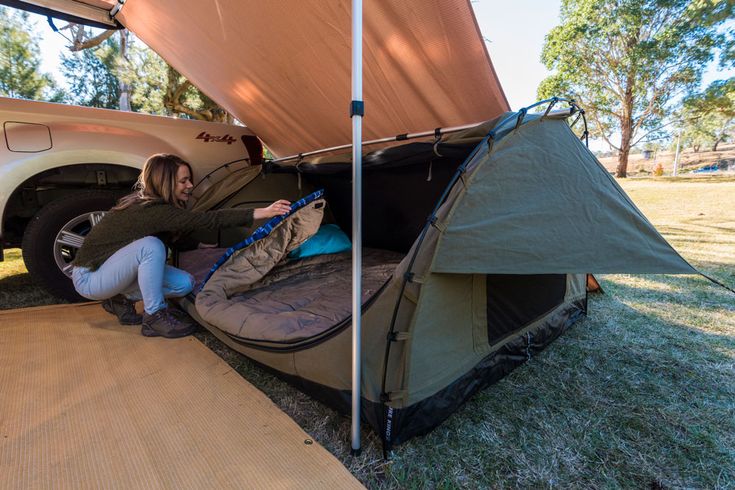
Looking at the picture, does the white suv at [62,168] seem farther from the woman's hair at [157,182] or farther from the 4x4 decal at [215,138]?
the woman's hair at [157,182]

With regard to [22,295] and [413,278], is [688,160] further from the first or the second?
[22,295]

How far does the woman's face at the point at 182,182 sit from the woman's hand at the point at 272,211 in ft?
1.99

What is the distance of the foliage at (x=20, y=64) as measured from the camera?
45.2 feet

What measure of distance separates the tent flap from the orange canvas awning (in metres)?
0.63

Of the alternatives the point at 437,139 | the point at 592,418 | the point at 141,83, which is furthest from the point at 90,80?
the point at 592,418

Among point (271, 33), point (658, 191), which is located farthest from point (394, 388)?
point (658, 191)

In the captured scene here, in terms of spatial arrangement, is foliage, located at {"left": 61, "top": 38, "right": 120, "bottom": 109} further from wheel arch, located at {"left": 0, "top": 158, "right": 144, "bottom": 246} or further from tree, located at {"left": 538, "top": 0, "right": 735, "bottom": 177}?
tree, located at {"left": 538, "top": 0, "right": 735, "bottom": 177}

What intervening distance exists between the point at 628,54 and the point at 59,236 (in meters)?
17.9

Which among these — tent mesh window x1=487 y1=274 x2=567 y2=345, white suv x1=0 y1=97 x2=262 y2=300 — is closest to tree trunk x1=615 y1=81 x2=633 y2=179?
tent mesh window x1=487 y1=274 x2=567 y2=345

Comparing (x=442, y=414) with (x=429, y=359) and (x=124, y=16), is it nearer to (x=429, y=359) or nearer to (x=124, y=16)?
(x=429, y=359)

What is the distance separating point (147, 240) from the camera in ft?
7.33

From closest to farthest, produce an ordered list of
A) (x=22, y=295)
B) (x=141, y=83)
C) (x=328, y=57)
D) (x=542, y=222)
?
(x=542, y=222)
(x=328, y=57)
(x=22, y=295)
(x=141, y=83)

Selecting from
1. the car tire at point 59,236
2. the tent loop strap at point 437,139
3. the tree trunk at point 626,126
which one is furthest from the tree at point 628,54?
the car tire at point 59,236

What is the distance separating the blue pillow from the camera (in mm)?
2906
